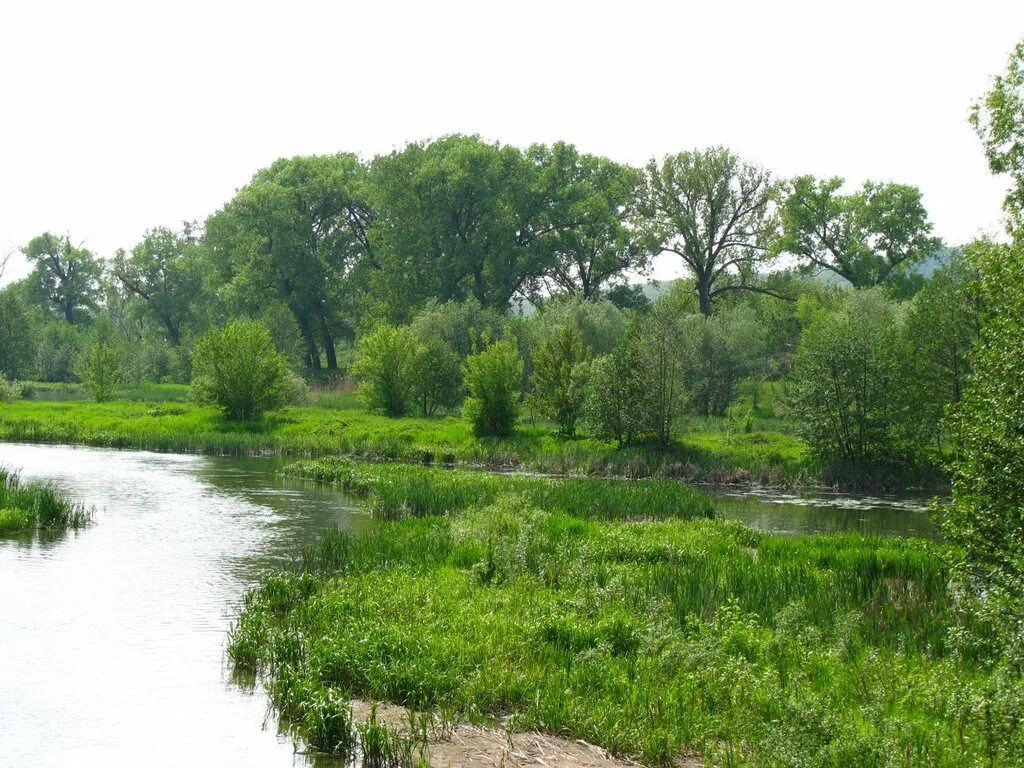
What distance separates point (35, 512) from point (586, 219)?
177ft

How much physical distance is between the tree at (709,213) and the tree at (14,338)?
54763mm

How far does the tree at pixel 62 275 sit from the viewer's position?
10731cm

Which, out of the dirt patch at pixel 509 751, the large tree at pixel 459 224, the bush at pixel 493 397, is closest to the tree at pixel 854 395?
the bush at pixel 493 397

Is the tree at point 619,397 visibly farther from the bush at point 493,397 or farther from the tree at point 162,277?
the tree at point 162,277

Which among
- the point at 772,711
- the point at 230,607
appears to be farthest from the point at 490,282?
the point at 772,711

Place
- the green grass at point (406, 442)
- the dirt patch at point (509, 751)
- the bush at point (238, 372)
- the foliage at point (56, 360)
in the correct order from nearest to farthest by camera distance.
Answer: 1. the dirt patch at point (509, 751)
2. the green grass at point (406, 442)
3. the bush at point (238, 372)
4. the foliage at point (56, 360)

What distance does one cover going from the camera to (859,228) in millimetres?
72750

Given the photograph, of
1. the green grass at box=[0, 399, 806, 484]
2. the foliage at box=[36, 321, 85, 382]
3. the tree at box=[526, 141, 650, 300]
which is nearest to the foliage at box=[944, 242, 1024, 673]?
the green grass at box=[0, 399, 806, 484]

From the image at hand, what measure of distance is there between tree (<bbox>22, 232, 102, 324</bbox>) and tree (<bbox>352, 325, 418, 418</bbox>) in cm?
6745

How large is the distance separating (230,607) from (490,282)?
5564 centimetres

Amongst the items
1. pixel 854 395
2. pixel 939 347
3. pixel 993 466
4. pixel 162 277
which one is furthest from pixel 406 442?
pixel 162 277

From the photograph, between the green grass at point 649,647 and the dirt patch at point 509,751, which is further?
the dirt patch at point 509,751

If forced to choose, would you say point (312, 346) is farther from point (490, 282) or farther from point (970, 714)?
point (970, 714)

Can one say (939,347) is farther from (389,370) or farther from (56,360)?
(56,360)
